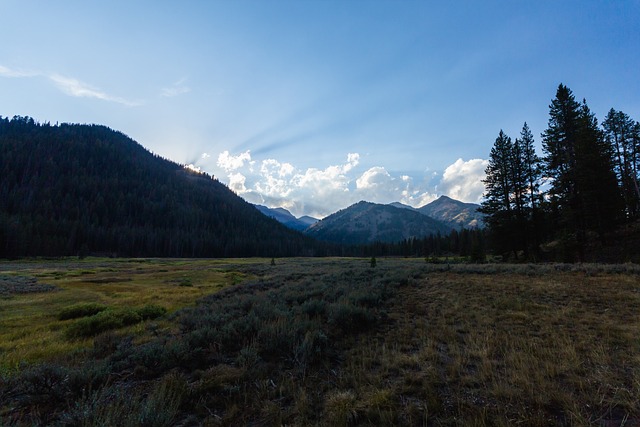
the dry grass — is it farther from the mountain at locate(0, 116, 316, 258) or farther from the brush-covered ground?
the mountain at locate(0, 116, 316, 258)

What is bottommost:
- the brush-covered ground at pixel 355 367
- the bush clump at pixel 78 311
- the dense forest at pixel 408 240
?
the bush clump at pixel 78 311

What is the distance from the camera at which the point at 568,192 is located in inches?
1043

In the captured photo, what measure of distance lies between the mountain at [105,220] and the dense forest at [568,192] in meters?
123

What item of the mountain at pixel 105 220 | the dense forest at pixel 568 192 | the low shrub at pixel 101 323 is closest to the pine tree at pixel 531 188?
the dense forest at pixel 568 192

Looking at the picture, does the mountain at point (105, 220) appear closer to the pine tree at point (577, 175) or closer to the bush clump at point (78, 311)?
the bush clump at point (78, 311)

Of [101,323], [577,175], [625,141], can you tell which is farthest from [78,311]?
[625,141]

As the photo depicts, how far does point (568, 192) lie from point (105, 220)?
18292cm

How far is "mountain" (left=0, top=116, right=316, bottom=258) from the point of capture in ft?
316

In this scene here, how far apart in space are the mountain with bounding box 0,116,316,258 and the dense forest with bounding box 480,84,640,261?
123 metres

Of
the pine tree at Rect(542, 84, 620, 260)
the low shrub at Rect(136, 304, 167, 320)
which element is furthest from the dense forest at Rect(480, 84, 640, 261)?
the low shrub at Rect(136, 304, 167, 320)

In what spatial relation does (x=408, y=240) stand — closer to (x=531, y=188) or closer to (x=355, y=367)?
(x=531, y=188)

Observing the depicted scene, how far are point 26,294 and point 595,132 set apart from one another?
55.3 m

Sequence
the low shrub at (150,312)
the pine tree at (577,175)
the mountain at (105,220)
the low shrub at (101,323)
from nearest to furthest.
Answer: the low shrub at (101,323) < the low shrub at (150,312) < the pine tree at (577,175) < the mountain at (105,220)

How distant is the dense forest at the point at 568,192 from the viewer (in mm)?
24438
